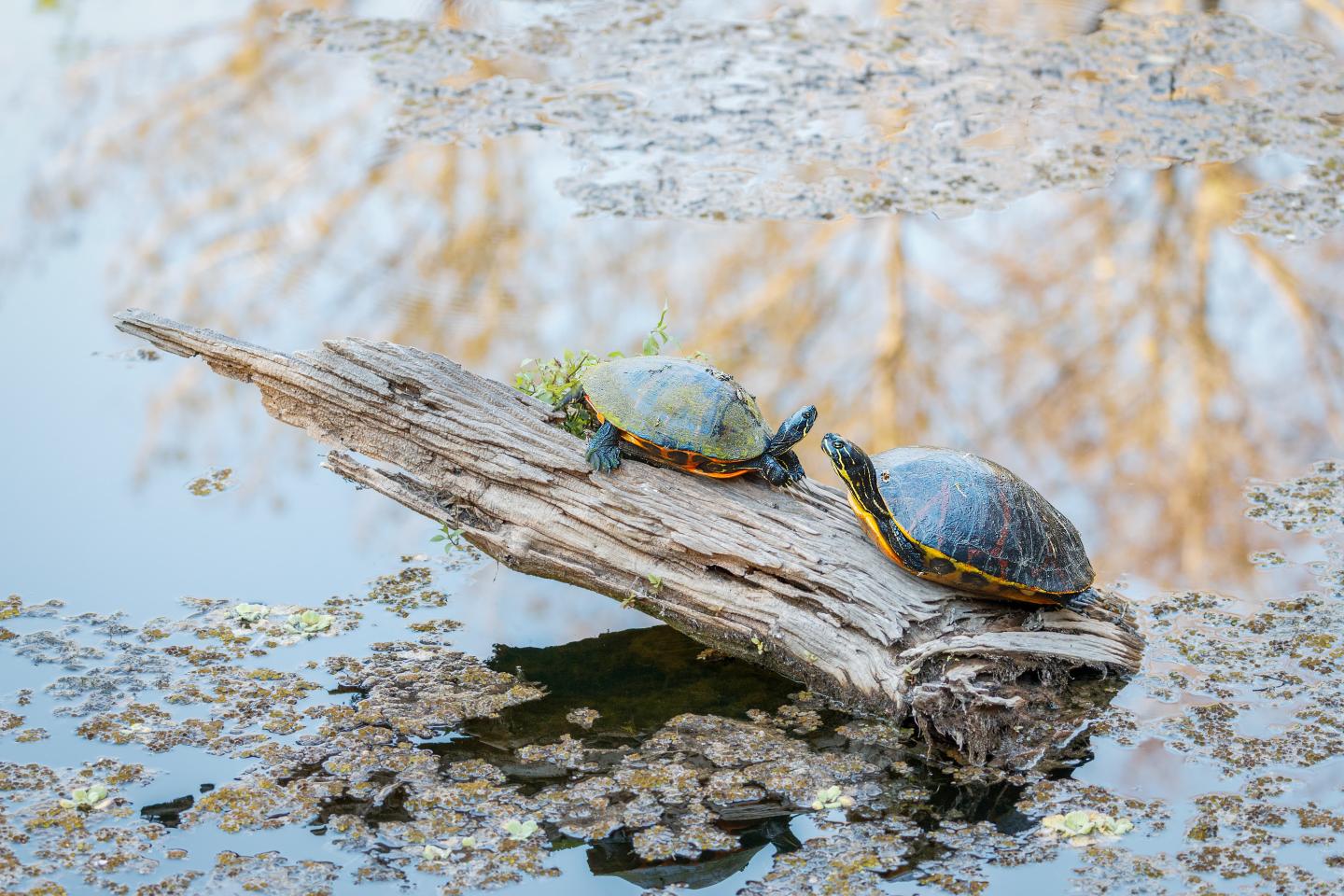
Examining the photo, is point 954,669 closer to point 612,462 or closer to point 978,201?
point 612,462

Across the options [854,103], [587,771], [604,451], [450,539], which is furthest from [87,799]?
[854,103]

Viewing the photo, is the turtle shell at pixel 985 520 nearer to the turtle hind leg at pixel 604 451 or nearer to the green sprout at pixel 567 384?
the turtle hind leg at pixel 604 451

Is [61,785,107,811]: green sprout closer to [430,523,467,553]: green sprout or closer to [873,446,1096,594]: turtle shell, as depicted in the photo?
[430,523,467,553]: green sprout

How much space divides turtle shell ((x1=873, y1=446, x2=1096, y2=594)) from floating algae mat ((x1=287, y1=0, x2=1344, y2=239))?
3879 millimetres

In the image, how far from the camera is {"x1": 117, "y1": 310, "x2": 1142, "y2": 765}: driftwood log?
3.96 meters

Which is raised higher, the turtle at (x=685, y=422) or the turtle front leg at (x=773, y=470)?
the turtle at (x=685, y=422)

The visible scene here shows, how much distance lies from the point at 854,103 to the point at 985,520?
611 cm

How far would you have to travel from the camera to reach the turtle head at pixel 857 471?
163 inches

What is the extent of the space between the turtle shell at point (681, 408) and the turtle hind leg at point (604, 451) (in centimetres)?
5

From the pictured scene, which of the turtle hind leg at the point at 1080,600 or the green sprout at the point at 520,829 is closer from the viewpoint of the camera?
the green sprout at the point at 520,829

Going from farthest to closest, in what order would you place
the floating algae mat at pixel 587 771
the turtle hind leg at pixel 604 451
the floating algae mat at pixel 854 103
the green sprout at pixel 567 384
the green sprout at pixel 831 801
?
the floating algae mat at pixel 854 103 → the green sprout at pixel 567 384 → the turtle hind leg at pixel 604 451 → the green sprout at pixel 831 801 → the floating algae mat at pixel 587 771

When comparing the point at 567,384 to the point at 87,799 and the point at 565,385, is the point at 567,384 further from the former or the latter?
the point at 87,799

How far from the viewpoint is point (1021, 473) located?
19.4ft

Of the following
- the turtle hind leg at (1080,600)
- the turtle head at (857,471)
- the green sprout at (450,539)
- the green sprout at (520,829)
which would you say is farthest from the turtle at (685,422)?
the green sprout at (520,829)
